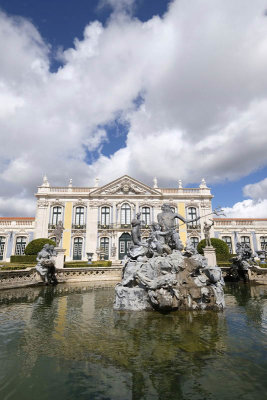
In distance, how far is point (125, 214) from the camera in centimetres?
3484

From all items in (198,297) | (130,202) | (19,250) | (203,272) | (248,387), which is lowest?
(248,387)

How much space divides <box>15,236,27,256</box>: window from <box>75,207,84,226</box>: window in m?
7.34

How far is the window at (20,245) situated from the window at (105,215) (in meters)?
10.9

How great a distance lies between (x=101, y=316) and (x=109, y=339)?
6.80 ft

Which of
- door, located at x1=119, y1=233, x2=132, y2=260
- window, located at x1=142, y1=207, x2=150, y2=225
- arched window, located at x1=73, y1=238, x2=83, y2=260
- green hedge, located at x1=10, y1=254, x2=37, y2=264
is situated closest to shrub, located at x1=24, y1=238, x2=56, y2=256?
green hedge, located at x1=10, y1=254, x2=37, y2=264

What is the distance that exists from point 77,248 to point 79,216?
179 inches

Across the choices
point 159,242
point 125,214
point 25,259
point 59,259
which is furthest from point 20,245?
point 159,242

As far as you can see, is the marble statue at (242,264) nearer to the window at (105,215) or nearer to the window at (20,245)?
the window at (105,215)

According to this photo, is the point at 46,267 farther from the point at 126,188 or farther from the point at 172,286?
the point at 126,188

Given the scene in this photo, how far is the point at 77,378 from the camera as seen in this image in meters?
3.58

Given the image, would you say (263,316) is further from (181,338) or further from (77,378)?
(77,378)

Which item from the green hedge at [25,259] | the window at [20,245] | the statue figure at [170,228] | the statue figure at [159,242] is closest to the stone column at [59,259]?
the green hedge at [25,259]

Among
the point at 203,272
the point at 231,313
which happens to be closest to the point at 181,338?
the point at 231,313

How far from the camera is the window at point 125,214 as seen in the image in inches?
1356
